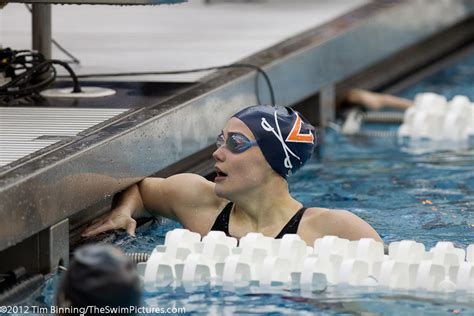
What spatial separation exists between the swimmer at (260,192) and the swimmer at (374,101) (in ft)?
12.9

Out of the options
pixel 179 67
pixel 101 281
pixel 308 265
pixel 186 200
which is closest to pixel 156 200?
pixel 186 200

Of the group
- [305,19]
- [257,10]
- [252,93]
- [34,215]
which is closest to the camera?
[34,215]

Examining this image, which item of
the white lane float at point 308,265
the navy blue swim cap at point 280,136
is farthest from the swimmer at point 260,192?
the white lane float at point 308,265

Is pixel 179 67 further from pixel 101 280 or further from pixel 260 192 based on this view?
pixel 101 280

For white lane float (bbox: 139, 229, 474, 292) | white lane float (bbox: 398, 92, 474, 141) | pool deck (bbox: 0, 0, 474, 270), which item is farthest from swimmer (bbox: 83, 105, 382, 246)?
white lane float (bbox: 398, 92, 474, 141)

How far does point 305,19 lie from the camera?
9.86 meters

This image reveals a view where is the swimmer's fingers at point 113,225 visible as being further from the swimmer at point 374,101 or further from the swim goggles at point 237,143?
the swimmer at point 374,101

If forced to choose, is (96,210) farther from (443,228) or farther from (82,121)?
(443,228)

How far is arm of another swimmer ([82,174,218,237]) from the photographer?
16.8ft

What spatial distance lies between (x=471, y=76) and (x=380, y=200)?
16.5 ft

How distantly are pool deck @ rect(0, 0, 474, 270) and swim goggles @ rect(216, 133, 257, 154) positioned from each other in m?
0.54

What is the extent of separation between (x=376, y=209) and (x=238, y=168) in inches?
51.9

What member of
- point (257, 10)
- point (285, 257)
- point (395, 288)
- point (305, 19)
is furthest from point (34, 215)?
point (257, 10)

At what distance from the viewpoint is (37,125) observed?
5.47 meters
